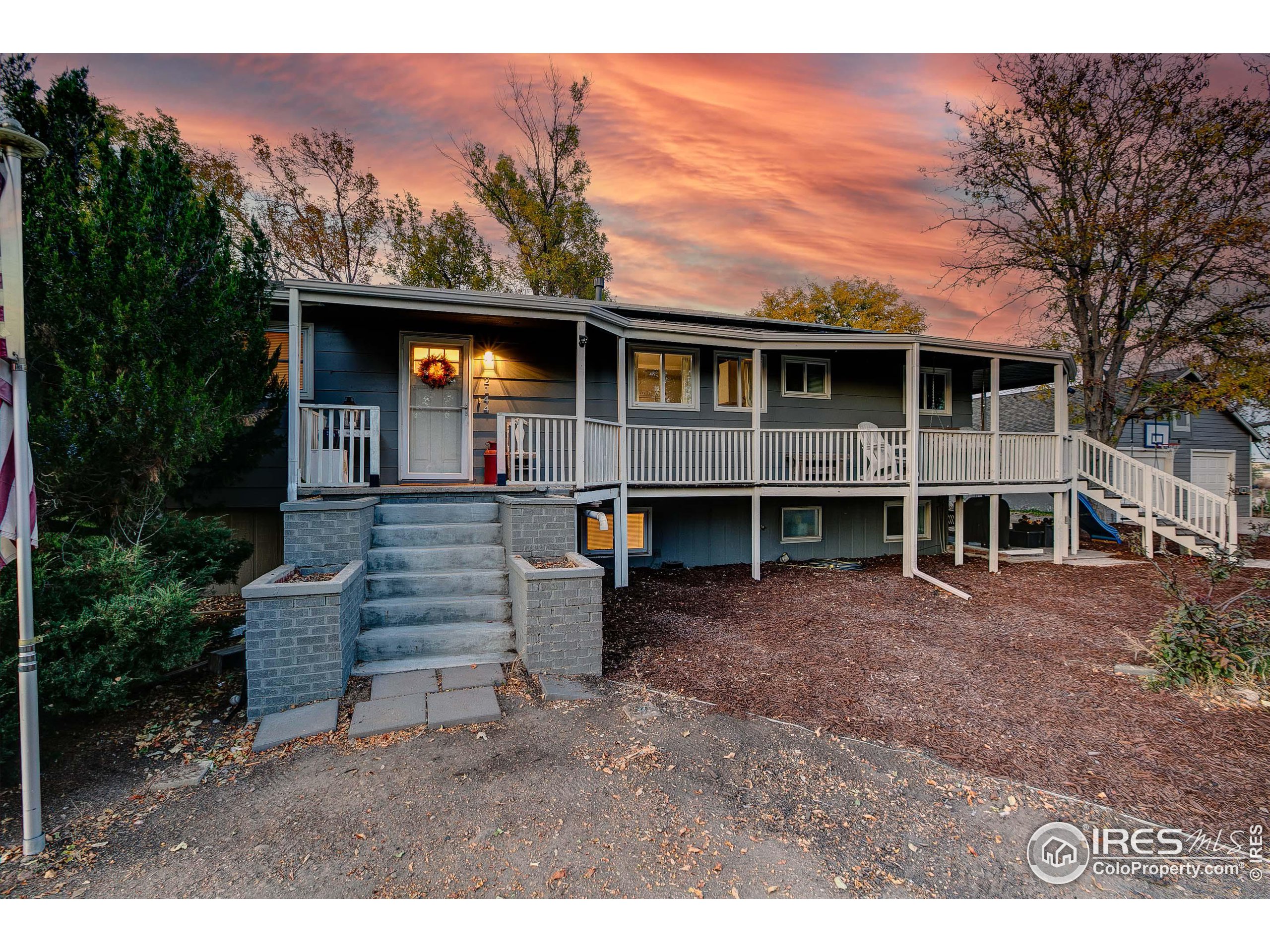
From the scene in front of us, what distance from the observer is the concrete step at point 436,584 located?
5.05 metres

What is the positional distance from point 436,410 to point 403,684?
16.5ft

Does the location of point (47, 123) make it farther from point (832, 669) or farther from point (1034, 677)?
point (1034, 677)

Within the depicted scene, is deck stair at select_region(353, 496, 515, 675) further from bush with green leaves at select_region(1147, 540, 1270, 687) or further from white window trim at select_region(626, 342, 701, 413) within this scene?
bush with green leaves at select_region(1147, 540, 1270, 687)

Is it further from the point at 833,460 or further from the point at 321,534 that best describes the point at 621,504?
the point at 321,534

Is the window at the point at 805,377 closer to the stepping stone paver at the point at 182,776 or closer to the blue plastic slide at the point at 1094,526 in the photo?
the blue plastic slide at the point at 1094,526

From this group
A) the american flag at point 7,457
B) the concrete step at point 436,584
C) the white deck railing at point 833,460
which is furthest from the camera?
the white deck railing at point 833,460

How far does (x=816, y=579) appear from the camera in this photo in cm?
866

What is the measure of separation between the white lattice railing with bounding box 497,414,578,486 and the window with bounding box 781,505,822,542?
4896mm

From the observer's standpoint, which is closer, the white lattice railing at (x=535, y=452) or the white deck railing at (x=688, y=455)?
the white lattice railing at (x=535, y=452)

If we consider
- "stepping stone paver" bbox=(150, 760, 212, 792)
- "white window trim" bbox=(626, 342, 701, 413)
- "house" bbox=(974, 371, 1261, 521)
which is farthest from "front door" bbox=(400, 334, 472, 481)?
"house" bbox=(974, 371, 1261, 521)

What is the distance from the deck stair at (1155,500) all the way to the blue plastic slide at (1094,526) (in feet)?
3.35

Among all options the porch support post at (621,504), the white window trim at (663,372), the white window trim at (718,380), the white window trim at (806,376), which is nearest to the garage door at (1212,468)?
the white window trim at (806,376)

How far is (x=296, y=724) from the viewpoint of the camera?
367 centimetres
